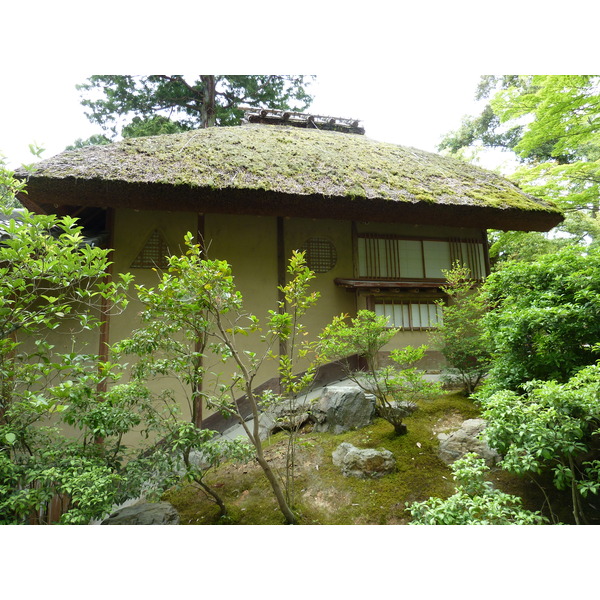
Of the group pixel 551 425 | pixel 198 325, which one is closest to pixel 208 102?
pixel 198 325

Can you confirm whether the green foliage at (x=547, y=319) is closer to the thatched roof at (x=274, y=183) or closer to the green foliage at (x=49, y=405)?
the thatched roof at (x=274, y=183)

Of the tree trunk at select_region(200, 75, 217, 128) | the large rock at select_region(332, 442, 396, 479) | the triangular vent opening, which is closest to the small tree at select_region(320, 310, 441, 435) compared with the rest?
the large rock at select_region(332, 442, 396, 479)

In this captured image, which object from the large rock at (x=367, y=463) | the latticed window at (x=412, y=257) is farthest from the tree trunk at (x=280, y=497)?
the latticed window at (x=412, y=257)

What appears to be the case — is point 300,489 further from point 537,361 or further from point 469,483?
point 537,361

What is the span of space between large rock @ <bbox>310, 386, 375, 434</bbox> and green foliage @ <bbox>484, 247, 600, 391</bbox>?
1.36m

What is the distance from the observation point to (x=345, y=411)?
14.4 ft

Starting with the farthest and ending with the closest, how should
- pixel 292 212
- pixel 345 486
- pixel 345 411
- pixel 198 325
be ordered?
pixel 292 212, pixel 345 411, pixel 345 486, pixel 198 325

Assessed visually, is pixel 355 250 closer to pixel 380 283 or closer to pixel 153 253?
pixel 380 283

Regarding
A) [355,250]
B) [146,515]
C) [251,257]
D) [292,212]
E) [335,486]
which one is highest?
[292,212]

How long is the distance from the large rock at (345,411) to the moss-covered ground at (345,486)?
10 cm

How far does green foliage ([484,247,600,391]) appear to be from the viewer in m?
3.04

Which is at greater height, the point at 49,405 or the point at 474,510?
the point at 49,405

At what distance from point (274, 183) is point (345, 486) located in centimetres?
332

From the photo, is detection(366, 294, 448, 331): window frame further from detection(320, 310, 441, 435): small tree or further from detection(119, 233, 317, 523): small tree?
detection(119, 233, 317, 523): small tree
